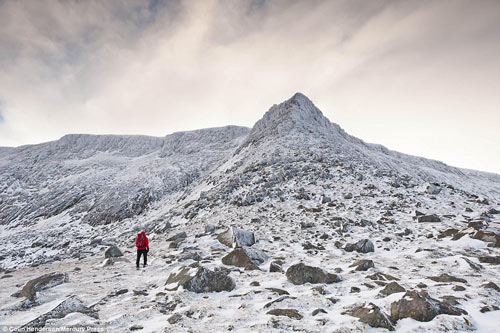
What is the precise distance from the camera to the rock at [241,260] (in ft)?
27.8

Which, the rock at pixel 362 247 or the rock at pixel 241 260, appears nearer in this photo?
the rock at pixel 241 260

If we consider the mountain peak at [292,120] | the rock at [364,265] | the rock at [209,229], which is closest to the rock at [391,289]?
the rock at [364,265]

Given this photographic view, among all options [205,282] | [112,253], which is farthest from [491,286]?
[112,253]

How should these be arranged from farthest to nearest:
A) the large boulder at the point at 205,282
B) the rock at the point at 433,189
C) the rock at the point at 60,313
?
1. the rock at the point at 433,189
2. the large boulder at the point at 205,282
3. the rock at the point at 60,313

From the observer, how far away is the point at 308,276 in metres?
7.08

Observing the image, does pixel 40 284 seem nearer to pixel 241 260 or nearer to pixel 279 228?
pixel 241 260

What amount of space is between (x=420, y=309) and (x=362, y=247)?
571cm

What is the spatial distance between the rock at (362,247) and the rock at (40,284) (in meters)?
10.9

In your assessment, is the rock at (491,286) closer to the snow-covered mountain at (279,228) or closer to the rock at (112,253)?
the snow-covered mountain at (279,228)

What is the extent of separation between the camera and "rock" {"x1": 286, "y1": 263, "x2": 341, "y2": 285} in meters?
6.98

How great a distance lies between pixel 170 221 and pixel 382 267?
15641 millimetres

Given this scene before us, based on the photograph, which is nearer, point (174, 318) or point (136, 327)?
point (136, 327)

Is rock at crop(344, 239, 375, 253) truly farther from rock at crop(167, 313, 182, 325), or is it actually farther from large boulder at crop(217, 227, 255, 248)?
rock at crop(167, 313, 182, 325)

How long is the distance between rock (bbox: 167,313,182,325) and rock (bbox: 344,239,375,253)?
761 cm
